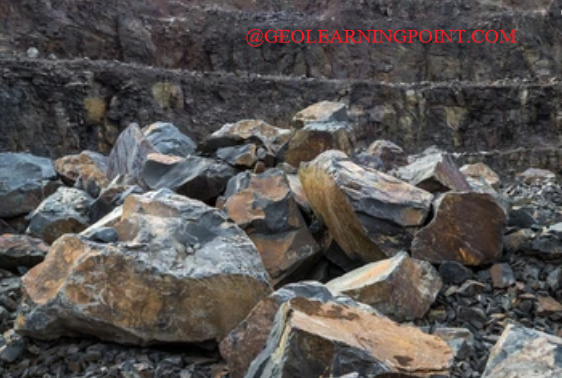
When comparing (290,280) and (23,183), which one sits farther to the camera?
(23,183)

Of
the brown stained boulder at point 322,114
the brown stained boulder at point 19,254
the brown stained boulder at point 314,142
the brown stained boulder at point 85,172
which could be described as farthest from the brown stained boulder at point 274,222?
the brown stained boulder at point 322,114

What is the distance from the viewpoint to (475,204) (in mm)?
3699

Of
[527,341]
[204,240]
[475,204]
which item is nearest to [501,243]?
[475,204]

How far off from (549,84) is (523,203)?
52.0 feet

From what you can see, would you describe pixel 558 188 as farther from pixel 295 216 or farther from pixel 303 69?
pixel 303 69

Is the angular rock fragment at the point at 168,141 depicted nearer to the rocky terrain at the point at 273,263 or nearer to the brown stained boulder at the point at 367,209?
the rocky terrain at the point at 273,263

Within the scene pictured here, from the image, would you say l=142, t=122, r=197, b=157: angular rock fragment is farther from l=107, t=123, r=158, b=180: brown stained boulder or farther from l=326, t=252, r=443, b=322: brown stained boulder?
l=326, t=252, r=443, b=322: brown stained boulder

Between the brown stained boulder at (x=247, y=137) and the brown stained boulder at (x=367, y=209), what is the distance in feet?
5.41

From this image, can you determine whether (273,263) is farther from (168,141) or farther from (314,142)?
(168,141)

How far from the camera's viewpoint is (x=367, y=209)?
3664 mm

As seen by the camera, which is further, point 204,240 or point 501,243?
point 501,243

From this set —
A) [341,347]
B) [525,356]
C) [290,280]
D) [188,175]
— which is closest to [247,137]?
[188,175]

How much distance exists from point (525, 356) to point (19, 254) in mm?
3225

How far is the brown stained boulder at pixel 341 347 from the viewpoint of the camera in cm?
207
